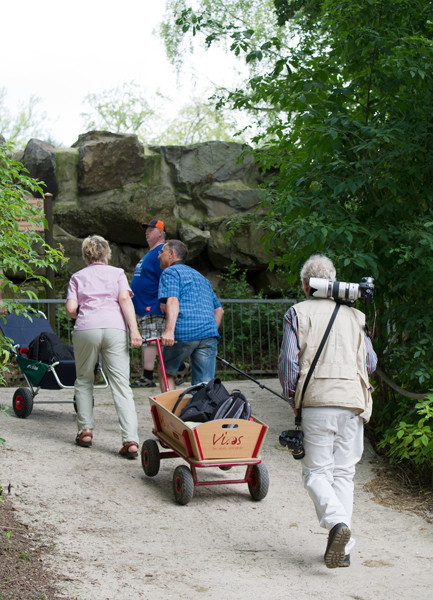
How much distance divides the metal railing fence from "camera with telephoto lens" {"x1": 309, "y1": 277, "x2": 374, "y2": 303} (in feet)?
23.7

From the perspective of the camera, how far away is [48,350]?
274 inches

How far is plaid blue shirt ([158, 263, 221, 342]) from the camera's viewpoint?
616 cm

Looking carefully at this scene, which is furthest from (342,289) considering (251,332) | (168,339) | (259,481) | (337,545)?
(251,332)

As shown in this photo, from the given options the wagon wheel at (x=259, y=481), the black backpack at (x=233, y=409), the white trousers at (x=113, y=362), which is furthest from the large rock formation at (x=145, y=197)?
the wagon wheel at (x=259, y=481)

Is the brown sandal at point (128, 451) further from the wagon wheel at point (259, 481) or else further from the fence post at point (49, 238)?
the fence post at point (49, 238)

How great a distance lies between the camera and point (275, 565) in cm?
406

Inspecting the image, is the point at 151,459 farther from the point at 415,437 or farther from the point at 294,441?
the point at 415,437

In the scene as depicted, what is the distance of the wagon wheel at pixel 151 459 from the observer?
5445mm

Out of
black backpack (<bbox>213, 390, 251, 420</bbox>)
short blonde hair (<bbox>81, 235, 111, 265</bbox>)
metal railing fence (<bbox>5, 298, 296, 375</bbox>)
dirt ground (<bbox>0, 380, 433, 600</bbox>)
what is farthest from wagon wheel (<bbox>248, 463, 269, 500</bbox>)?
metal railing fence (<bbox>5, 298, 296, 375</bbox>)

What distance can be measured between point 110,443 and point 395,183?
352 centimetres

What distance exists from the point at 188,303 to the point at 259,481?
72.0 inches

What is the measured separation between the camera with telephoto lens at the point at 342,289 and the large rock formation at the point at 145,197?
8444mm

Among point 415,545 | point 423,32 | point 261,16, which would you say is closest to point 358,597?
point 415,545

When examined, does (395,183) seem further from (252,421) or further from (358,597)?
(358,597)
